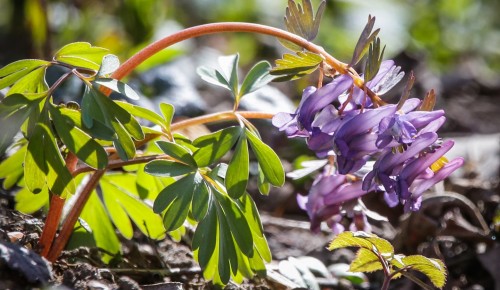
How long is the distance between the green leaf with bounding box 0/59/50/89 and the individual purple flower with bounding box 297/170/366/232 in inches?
33.9

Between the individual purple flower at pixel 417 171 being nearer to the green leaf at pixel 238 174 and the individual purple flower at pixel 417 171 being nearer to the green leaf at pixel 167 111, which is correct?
the green leaf at pixel 238 174

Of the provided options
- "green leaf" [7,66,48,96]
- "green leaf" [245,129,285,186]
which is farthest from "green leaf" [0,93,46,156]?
"green leaf" [245,129,285,186]

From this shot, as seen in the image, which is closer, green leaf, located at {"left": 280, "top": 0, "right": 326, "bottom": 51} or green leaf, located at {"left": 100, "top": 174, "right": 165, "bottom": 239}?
green leaf, located at {"left": 280, "top": 0, "right": 326, "bottom": 51}

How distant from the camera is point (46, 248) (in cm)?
197

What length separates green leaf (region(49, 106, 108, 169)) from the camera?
5.68 feet

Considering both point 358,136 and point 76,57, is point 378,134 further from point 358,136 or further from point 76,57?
point 76,57

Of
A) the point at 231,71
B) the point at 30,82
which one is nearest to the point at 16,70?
the point at 30,82

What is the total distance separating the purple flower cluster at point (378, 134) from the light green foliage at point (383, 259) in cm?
13

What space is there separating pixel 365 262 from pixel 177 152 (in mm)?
611

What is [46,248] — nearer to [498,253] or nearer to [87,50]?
[87,50]

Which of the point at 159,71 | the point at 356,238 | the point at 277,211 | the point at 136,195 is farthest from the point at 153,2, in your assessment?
the point at 356,238

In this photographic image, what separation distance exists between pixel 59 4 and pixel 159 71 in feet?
5.36

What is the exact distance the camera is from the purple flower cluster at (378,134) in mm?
A: 1746

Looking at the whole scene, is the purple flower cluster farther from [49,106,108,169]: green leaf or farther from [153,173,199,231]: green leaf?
[49,106,108,169]: green leaf
